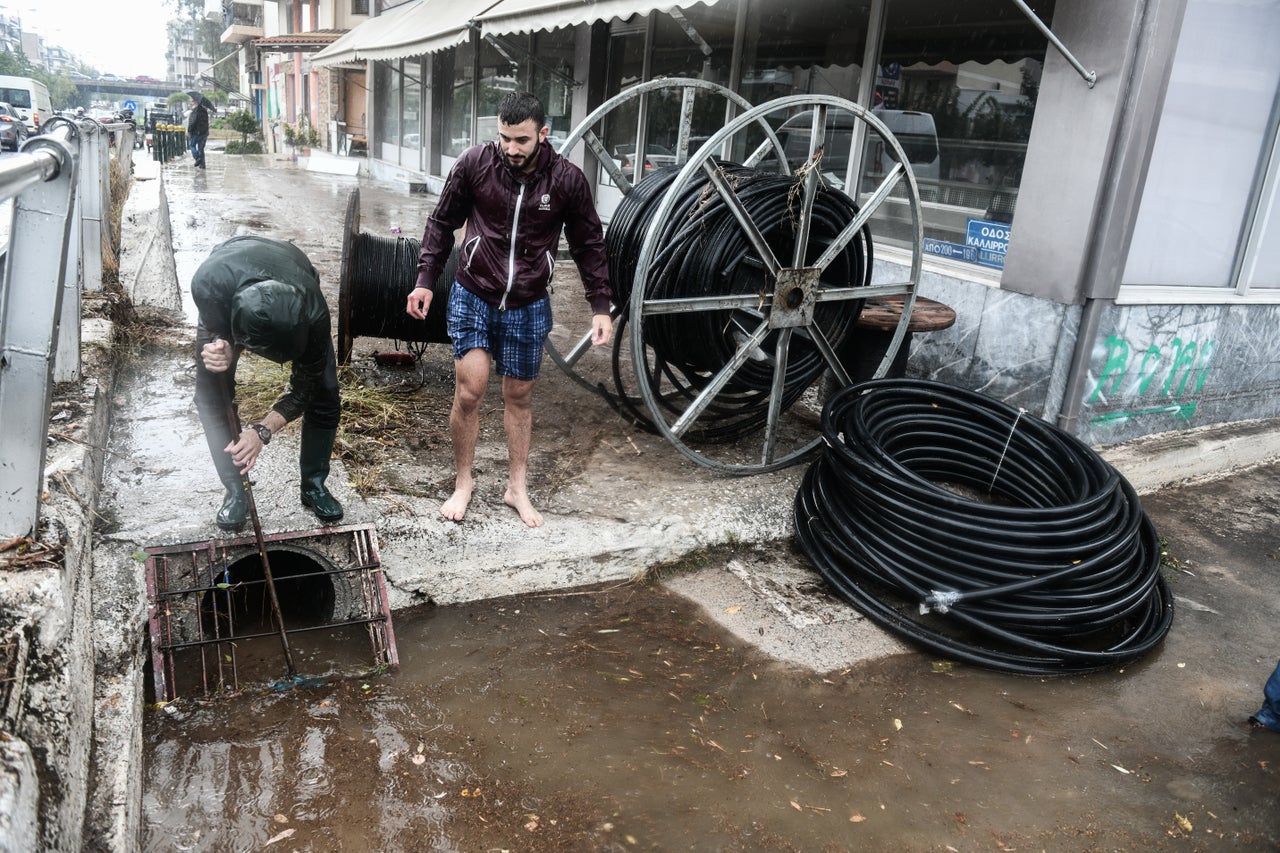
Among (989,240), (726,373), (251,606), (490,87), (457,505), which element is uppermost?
(490,87)

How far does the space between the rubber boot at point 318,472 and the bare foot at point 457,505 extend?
0.45 metres

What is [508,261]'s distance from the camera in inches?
151

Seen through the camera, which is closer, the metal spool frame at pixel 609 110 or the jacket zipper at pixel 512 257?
the jacket zipper at pixel 512 257

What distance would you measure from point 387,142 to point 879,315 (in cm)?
1869

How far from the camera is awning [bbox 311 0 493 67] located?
11513 mm

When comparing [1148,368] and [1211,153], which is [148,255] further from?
[1211,153]

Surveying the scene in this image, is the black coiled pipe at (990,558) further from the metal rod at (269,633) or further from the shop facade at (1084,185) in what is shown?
the metal rod at (269,633)

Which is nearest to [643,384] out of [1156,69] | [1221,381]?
[1156,69]

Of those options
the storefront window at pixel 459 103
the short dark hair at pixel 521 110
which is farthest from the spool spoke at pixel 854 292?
the storefront window at pixel 459 103

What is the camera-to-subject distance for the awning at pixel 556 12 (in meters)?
6.34

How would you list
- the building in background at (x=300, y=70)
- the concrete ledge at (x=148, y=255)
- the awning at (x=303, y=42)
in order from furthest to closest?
1. the building in background at (x=300, y=70)
2. the awning at (x=303, y=42)
3. the concrete ledge at (x=148, y=255)

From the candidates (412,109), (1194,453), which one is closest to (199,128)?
(412,109)

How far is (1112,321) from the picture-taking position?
18.3 ft

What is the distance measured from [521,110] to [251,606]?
2401 millimetres
